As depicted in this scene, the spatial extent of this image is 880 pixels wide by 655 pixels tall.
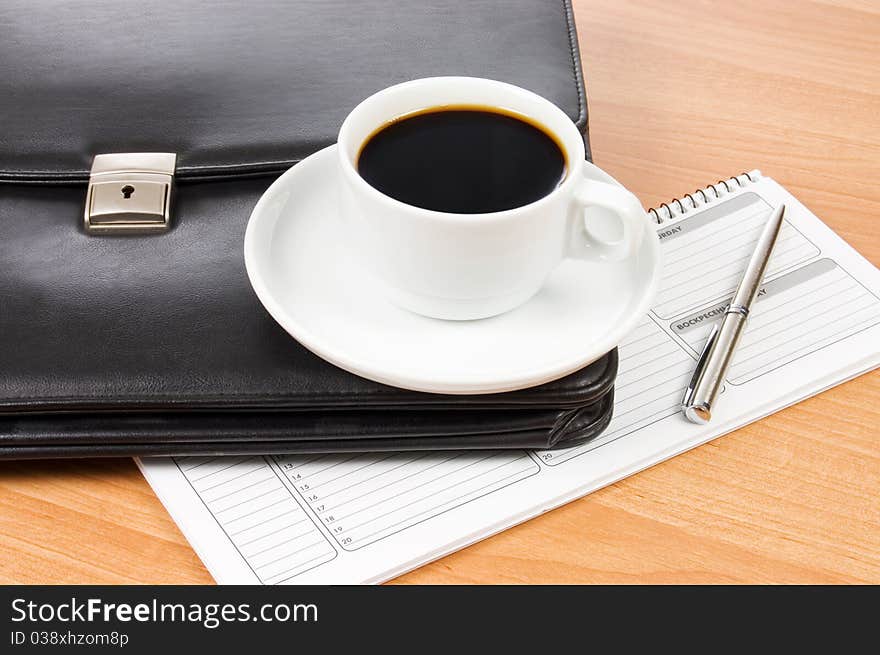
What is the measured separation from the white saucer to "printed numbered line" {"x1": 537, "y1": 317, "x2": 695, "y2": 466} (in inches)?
2.8

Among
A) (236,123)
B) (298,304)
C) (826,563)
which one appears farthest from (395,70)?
(826,563)

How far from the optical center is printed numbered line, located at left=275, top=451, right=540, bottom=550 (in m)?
0.59

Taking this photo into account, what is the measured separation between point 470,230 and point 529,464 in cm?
16

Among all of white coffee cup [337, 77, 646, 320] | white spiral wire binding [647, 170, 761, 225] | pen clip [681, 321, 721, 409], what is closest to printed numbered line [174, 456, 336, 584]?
white coffee cup [337, 77, 646, 320]

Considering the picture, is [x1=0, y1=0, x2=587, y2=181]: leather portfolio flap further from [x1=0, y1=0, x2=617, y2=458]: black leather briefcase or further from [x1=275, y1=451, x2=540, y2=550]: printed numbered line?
[x1=275, y1=451, x2=540, y2=550]: printed numbered line

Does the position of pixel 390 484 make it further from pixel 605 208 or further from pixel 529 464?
pixel 605 208

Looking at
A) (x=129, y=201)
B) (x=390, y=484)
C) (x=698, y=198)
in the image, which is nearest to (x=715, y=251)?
(x=698, y=198)

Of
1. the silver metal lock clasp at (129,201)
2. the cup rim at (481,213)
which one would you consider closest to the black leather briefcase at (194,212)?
the silver metal lock clasp at (129,201)

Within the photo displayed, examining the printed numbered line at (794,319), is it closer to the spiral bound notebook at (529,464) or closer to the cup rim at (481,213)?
the spiral bound notebook at (529,464)

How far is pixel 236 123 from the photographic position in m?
0.72

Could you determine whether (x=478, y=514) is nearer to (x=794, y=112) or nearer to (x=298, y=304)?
(x=298, y=304)

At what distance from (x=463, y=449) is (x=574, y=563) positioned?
10 cm

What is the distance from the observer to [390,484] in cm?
61
